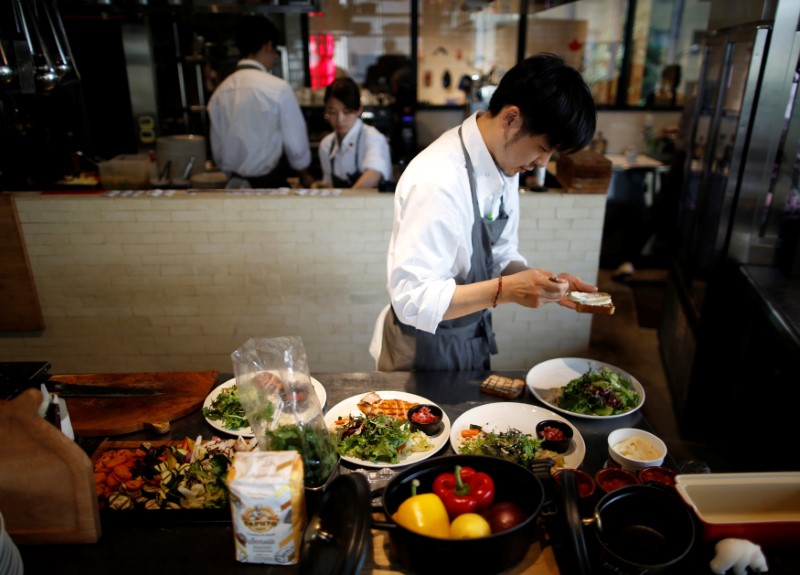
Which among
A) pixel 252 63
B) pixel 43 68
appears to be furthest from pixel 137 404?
pixel 252 63

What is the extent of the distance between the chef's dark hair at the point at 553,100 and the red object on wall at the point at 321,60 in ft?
18.6

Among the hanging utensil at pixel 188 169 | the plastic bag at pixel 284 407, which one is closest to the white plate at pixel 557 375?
the plastic bag at pixel 284 407

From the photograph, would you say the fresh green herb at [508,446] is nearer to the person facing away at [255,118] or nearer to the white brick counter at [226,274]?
the white brick counter at [226,274]

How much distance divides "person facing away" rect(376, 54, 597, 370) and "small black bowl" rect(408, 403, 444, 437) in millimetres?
233

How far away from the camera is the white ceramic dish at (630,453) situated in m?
1.53

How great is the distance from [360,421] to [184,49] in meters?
5.72

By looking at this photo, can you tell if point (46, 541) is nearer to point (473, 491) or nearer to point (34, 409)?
point (34, 409)

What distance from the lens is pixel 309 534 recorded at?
3.84ft

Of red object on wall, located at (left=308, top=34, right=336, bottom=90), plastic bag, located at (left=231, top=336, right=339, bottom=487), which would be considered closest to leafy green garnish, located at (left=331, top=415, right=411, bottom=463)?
plastic bag, located at (left=231, top=336, right=339, bottom=487)

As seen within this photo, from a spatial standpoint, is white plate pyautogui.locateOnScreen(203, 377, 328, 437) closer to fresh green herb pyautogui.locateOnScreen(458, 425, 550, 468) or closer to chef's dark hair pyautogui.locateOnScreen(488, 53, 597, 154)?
fresh green herb pyautogui.locateOnScreen(458, 425, 550, 468)

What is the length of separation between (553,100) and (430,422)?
967 mm

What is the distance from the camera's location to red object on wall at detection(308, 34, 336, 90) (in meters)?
6.91

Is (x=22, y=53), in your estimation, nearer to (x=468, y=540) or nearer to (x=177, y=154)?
(x=177, y=154)

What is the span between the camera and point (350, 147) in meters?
4.08
